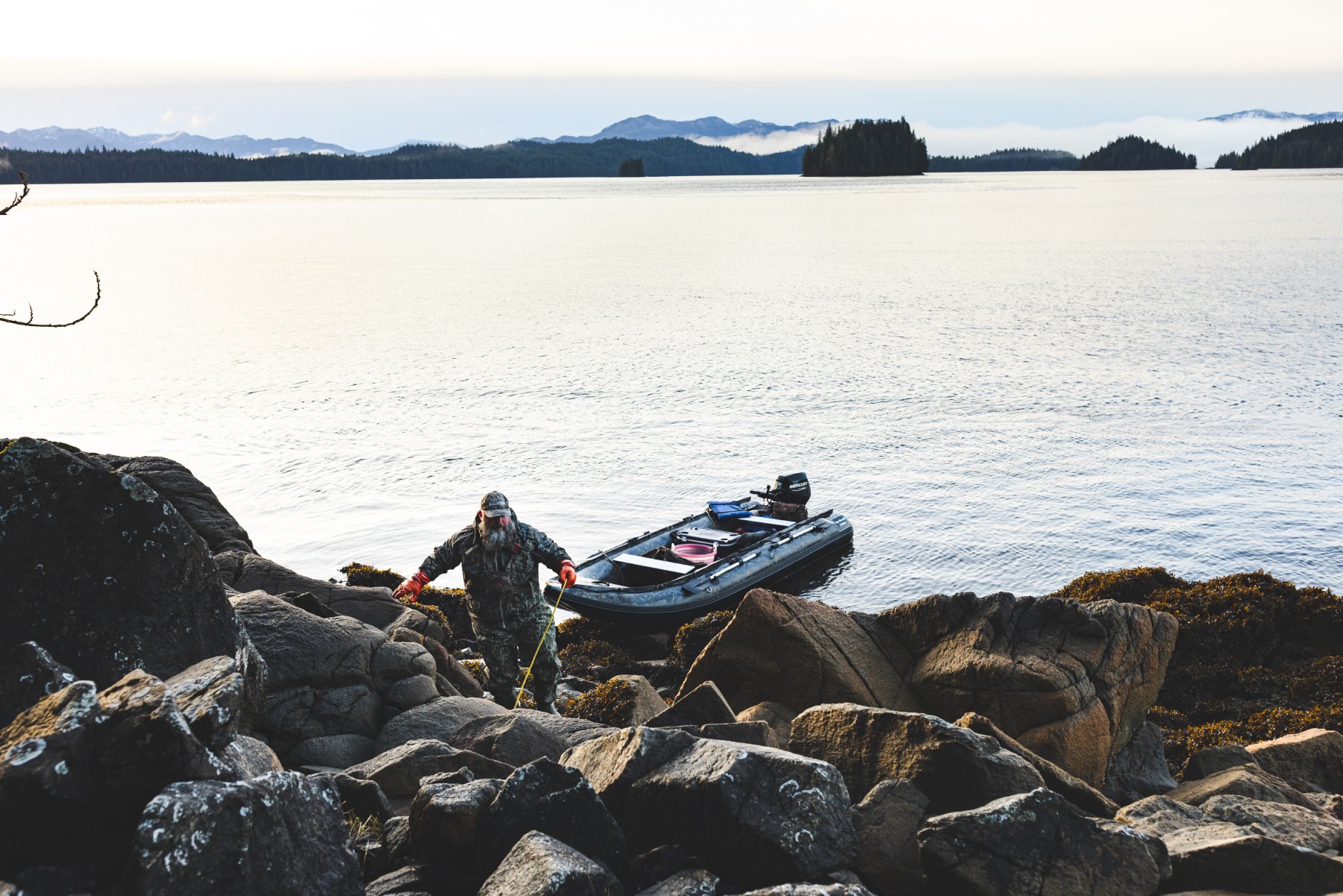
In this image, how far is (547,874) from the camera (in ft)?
15.3

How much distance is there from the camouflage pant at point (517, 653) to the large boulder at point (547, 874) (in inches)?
247

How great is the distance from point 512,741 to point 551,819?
8.96ft

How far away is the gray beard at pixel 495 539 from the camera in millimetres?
10812

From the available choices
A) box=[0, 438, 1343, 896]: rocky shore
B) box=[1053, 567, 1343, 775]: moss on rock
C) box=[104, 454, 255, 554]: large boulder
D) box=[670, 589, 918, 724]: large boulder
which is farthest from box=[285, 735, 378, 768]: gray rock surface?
box=[1053, 567, 1343, 775]: moss on rock

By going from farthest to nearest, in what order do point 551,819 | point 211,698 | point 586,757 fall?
point 586,757 → point 551,819 → point 211,698

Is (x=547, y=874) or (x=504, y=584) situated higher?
(x=547, y=874)

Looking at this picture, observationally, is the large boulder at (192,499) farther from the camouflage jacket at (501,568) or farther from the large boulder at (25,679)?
the large boulder at (25,679)

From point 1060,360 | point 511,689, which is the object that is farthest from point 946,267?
point 511,689

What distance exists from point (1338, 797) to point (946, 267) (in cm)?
7559

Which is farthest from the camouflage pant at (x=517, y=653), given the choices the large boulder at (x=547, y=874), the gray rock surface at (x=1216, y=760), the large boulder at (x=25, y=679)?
the gray rock surface at (x=1216, y=760)

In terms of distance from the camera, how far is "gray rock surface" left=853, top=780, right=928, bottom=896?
→ 556cm

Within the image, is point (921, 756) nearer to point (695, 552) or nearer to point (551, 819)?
point (551, 819)

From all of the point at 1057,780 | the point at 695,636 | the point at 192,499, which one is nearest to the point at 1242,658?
the point at 695,636

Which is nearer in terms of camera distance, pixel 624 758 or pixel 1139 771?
pixel 624 758
